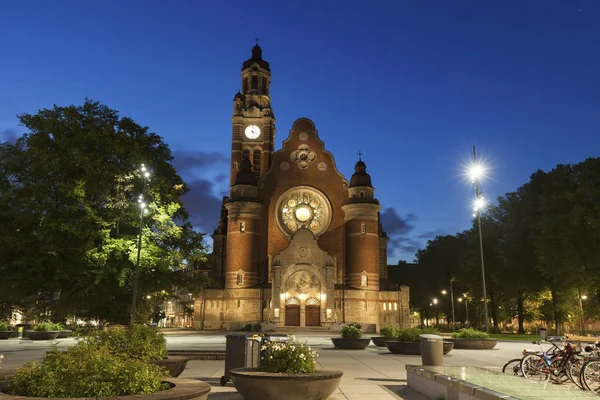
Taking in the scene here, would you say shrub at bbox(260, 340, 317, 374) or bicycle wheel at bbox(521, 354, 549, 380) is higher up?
shrub at bbox(260, 340, 317, 374)

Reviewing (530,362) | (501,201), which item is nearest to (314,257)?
(501,201)

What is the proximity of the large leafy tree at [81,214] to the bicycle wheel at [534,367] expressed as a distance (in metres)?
24.6

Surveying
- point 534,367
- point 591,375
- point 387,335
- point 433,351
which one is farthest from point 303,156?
point 591,375

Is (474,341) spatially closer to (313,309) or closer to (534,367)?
(534,367)

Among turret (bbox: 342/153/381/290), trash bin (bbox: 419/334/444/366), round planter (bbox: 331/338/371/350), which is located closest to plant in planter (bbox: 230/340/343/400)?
trash bin (bbox: 419/334/444/366)

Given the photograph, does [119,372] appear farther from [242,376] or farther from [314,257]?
[314,257]

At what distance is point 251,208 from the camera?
6344 centimetres

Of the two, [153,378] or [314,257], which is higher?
Result: [314,257]

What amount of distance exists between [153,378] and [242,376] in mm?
2395

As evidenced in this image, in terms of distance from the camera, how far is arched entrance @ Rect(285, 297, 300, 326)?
191 feet

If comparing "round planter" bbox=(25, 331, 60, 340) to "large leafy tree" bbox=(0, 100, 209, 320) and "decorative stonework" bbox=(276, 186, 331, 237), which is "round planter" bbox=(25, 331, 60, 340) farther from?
"decorative stonework" bbox=(276, 186, 331, 237)

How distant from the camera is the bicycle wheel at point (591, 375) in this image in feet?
36.7

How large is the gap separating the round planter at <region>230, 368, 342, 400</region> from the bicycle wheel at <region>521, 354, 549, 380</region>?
6380mm

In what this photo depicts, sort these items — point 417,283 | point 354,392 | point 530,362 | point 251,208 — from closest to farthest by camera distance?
point 354,392, point 530,362, point 251,208, point 417,283
